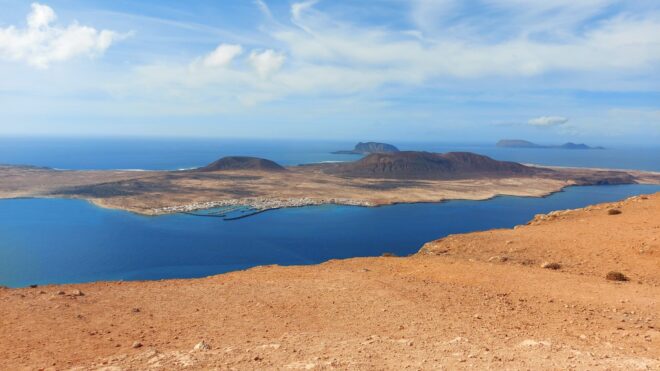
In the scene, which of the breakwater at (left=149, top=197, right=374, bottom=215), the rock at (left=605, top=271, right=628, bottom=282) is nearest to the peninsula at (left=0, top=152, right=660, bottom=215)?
the breakwater at (left=149, top=197, right=374, bottom=215)

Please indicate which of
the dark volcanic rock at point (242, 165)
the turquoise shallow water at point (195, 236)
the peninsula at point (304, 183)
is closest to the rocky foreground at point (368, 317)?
the turquoise shallow water at point (195, 236)

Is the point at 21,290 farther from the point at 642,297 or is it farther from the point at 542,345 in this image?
the point at 642,297

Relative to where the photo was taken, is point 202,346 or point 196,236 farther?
point 196,236

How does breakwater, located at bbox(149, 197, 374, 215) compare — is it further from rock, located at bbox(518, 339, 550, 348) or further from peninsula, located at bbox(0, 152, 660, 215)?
rock, located at bbox(518, 339, 550, 348)

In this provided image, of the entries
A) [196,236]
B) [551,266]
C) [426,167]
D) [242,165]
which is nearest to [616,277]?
[551,266]

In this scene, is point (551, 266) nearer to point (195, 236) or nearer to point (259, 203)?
point (195, 236)

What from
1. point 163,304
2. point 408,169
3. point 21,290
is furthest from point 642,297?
point 408,169
